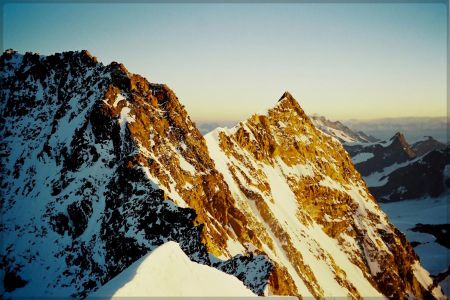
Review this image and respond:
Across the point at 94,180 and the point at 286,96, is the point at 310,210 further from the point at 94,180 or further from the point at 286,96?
the point at 94,180

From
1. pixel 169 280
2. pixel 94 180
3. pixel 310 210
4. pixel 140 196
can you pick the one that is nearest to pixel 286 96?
pixel 310 210

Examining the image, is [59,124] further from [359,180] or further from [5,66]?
[359,180]

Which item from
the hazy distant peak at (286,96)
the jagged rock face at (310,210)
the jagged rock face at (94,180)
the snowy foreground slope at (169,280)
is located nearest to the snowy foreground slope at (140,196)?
the jagged rock face at (94,180)

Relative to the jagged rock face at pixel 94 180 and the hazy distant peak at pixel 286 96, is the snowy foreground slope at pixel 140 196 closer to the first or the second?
the jagged rock face at pixel 94 180

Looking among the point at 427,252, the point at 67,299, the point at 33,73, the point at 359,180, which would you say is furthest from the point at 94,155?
the point at 427,252

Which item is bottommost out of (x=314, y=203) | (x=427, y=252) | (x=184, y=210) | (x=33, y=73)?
(x=427, y=252)

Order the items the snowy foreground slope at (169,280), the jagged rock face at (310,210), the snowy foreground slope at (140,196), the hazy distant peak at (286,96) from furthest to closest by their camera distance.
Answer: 1. the hazy distant peak at (286,96)
2. the jagged rock face at (310,210)
3. the snowy foreground slope at (140,196)
4. the snowy foreground slope at (169,280)
